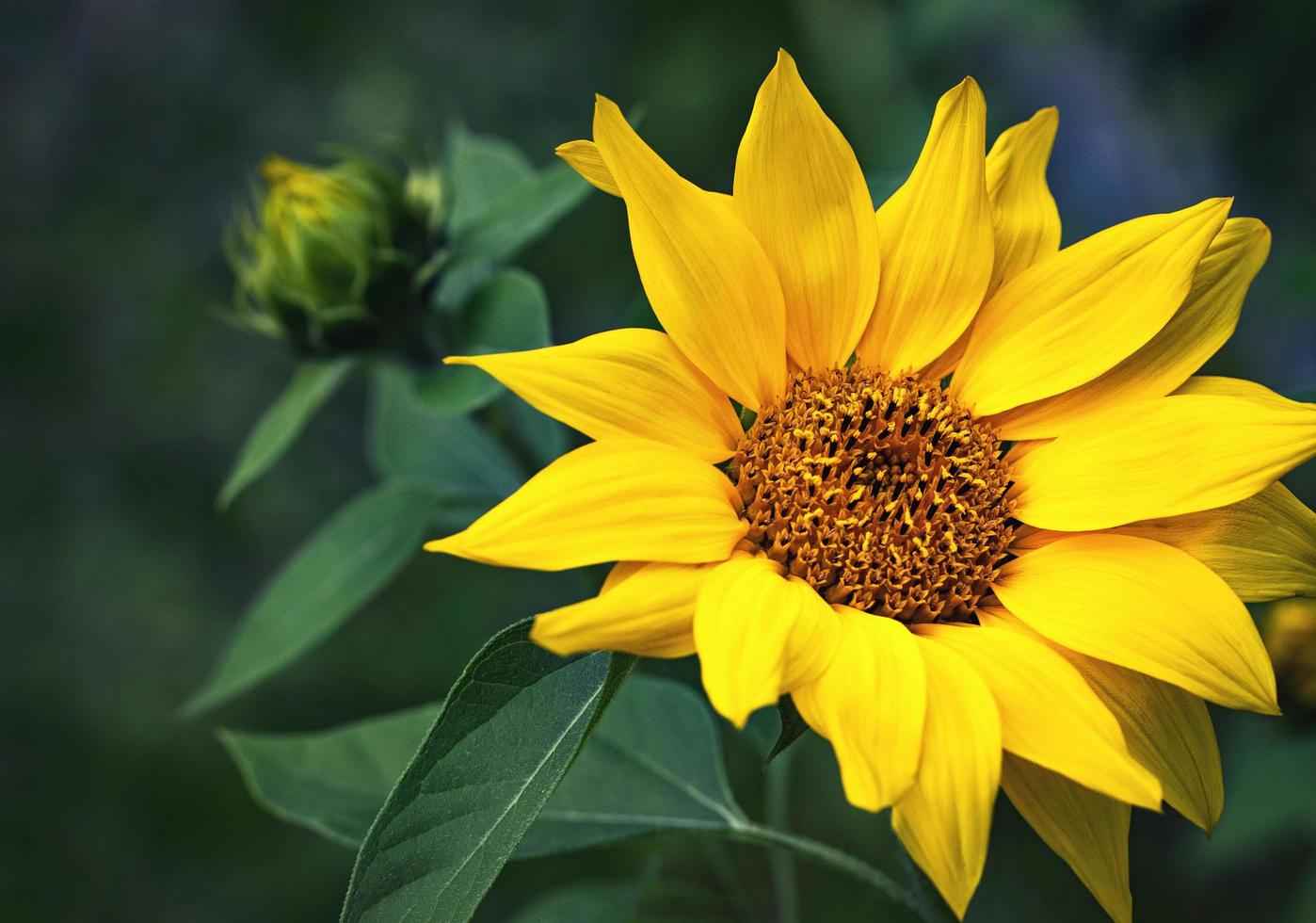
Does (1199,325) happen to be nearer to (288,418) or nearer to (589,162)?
(589,162)

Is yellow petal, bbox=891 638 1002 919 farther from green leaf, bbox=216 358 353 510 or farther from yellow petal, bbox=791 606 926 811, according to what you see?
green leaf, bbox=216 358 353 510

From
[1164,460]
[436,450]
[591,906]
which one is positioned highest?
[1164,460]


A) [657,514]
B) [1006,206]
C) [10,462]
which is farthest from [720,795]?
[10,462]

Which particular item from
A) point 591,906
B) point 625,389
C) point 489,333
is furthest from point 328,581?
point 625,389

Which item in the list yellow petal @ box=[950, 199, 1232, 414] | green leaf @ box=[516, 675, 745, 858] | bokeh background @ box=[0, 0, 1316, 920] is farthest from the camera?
bokeh background @ box=[0, 0, 1316, 920]

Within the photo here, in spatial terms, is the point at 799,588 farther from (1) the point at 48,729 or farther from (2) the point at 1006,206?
(1) the point at 48,729

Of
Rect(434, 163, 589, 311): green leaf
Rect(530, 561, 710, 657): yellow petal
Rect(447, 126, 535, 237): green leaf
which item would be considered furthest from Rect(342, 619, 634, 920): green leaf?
Rect(447, 126, 535, 237): green leaf
